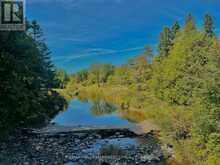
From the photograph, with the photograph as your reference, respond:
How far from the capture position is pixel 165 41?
4381 centimetres

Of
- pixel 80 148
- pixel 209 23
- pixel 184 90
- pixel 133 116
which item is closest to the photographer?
pixel 80 148

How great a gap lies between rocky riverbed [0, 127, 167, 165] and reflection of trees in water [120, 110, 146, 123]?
7257mm

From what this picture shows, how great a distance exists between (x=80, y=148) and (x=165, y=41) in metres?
28.0

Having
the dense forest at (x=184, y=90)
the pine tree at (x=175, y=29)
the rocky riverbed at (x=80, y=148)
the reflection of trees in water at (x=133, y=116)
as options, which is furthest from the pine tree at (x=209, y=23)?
the rocky riverbed at (x=80, y=148)

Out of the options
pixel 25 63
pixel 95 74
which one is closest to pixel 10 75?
pixel 25 63

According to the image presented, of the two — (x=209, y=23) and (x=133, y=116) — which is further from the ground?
(x=209, y=23)

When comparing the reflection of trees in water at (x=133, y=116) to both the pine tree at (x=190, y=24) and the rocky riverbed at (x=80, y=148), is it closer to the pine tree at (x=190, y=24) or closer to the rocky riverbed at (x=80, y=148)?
the rocky riverbed at (x=80, y=148)

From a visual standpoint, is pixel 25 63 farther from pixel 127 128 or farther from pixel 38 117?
pixel 127 128

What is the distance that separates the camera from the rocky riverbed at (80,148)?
634 inches

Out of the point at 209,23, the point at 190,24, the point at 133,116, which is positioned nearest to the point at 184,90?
the point at 133,116

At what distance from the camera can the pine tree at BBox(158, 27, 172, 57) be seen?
43.2 meters

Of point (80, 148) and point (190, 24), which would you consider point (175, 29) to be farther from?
point (80, 148)

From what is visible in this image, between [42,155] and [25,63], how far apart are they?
6487 millimetres

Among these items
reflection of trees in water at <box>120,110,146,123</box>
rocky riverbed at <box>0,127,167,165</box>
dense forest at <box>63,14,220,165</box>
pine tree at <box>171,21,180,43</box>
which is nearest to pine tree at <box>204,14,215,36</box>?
dense forest at <box>63,14,220,165</box>
